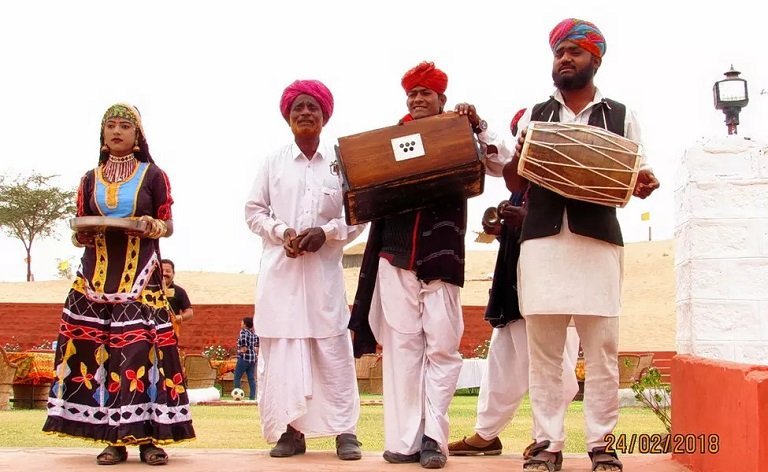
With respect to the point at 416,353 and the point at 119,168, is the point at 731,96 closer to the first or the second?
the point at 416,353

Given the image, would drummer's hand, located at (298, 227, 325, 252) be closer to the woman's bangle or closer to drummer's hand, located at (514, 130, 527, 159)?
the woman's bangle

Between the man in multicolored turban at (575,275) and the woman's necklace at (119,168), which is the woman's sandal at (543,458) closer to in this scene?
the man in multicolored turban at (575,275)

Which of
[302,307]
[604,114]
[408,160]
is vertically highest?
[604,114]

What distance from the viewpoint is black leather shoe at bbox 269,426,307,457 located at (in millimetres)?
5848

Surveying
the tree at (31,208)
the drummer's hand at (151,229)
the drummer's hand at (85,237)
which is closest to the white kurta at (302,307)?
the drummer's hand at (151,229)

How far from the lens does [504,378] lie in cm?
606

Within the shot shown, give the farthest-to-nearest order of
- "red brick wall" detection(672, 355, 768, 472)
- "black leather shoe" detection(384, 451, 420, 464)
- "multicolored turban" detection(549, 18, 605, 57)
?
"black leather shoe" detection(384, 451, 420, 464), "multicolored turban" detection(549, 18, 605, 57), "red brick wall" detection(672, 355, 768, 472)

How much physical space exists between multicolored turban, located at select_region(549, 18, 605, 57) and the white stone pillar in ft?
2.74

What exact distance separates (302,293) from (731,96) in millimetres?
2857

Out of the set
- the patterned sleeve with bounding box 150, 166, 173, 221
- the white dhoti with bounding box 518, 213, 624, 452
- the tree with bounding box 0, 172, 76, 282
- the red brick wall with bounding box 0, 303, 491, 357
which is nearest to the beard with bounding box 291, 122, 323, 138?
the patterned sleeve with bounding box 150, 166, 173, 221
